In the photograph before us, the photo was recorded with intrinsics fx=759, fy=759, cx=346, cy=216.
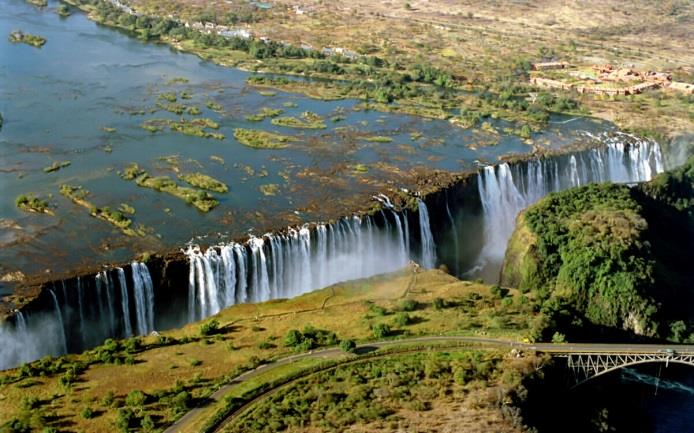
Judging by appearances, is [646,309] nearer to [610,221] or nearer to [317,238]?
[610,221]

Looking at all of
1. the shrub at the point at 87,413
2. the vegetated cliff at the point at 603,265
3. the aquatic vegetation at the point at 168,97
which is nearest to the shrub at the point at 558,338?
the vegetated cliff at the point at 603,265

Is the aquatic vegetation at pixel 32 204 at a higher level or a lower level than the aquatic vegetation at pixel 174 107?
lower

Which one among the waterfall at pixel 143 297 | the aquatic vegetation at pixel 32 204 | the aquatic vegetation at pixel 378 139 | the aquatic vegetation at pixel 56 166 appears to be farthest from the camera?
the aquatic vegetation at pixel 378 139

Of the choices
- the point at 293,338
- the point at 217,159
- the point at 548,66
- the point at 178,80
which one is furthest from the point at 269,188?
the point at 548,66

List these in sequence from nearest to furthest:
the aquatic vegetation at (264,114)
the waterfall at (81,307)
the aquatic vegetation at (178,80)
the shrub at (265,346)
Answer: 1. the shrub at (265,346)
2. the waterfall at (81,307)
3. the aquatic vegetation at (264,114)
4. the aquatic vegetation at (178,80)

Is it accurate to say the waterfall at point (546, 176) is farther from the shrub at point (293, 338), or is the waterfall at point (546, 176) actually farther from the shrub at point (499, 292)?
the shrub at point (293, 338)

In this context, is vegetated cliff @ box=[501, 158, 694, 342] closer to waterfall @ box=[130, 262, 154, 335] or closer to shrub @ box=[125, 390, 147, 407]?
shrub @ box=[125, 390, 147, 407]
